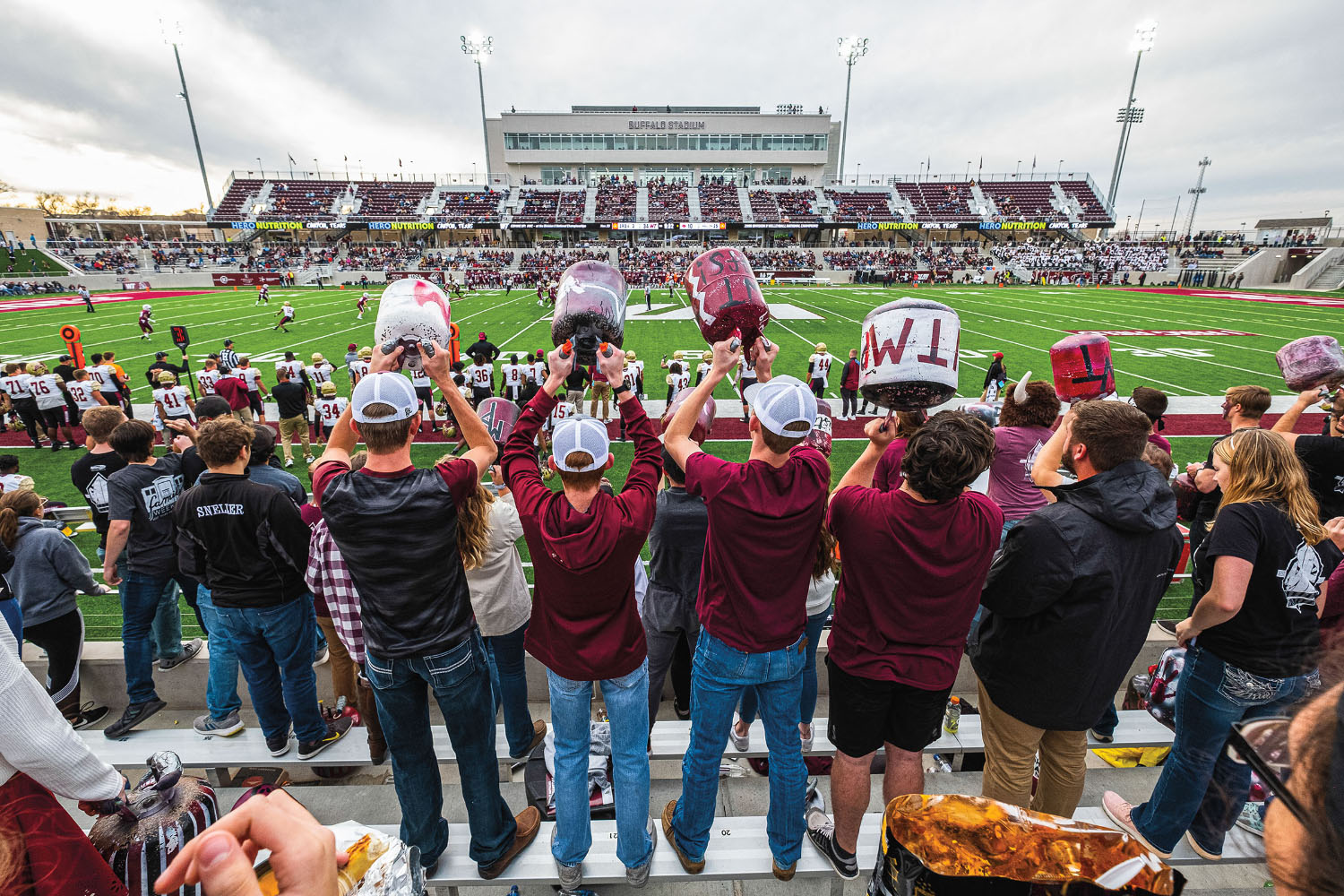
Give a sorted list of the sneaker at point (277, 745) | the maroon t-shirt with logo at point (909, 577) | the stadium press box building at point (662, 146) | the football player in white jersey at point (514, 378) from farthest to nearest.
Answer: the stadium press box building at point (662, 146) → the football player in white jersey at point (514, 378) → the sneaker at point (277, 745) → the maroon t-shirt with logo at point (909, 577)

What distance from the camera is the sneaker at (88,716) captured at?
3.50 metres

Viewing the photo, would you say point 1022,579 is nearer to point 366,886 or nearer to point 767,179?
point 366,886

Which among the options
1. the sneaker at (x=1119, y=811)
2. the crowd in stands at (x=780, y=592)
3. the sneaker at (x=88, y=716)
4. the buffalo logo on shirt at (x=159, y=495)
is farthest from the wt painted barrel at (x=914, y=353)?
the sneaker at (x=88, y=716)

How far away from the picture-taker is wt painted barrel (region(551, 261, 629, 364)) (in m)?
2.62

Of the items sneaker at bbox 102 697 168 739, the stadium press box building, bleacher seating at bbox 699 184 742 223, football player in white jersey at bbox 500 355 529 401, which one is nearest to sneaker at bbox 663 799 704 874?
sneaker at bbox 102 697 168 739

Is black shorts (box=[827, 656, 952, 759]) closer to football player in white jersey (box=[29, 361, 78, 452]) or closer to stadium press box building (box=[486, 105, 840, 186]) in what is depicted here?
football player in white jersey (box=[29, 361, 78, 452])

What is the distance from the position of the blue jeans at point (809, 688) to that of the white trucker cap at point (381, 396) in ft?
6.96

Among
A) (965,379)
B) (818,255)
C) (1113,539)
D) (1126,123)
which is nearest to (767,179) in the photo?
(818,255)

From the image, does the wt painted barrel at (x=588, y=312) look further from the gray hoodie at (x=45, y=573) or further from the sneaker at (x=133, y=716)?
the sneaker at (x=133, y=716)

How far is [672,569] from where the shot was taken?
289 centimetres

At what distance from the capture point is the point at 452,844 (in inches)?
102

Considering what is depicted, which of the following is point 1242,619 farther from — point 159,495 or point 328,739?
point 159,495

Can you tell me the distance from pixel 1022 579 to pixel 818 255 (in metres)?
55.8

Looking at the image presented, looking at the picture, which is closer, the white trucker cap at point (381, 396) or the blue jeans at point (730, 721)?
the white trucker cap at point (381, 396)
